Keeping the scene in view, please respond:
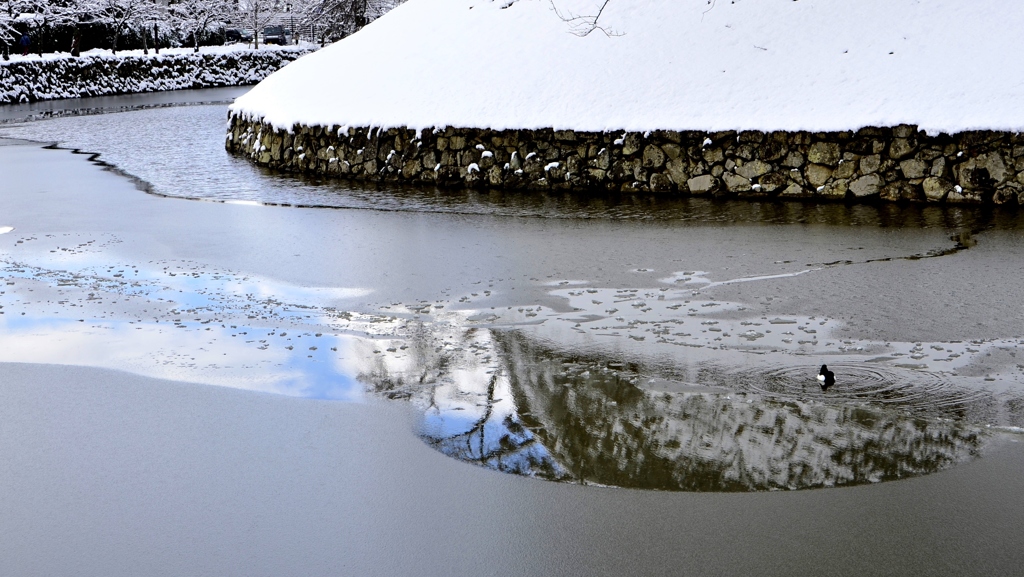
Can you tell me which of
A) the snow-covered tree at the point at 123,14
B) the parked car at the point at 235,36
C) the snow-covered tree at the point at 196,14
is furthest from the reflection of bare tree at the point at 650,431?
the parked car at the point at 235,36

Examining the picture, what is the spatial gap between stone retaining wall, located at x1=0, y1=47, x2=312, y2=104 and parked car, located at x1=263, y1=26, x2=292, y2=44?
9949 millimetres

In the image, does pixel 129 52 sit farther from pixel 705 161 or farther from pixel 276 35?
pixel 705 161

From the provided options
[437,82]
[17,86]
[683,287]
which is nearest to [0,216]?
[437,82]

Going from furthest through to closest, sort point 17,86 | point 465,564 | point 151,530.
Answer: point 17,86, point 151,530, point 465,564

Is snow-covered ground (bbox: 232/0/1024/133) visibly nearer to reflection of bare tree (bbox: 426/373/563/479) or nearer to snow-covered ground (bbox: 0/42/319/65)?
reflection of bare tree (bbox: 426/373/563/479)

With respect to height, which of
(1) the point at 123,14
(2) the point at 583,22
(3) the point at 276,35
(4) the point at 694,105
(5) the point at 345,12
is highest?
(3) the point at 276,35

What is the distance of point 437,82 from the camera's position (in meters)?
14.4

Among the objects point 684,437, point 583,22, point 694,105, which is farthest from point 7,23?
point 684,437

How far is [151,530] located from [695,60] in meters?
11.1

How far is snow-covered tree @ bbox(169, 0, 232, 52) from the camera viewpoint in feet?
163

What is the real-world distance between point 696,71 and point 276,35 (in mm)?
55643

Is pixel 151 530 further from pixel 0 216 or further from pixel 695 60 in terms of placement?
pixel 695 60

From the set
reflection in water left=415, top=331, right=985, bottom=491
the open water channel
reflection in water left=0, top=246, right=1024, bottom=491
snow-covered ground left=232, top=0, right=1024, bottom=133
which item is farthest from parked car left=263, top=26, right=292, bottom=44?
reflection in water left=415, top=331, right=985, bottom=491

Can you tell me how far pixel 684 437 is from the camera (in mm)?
4500
